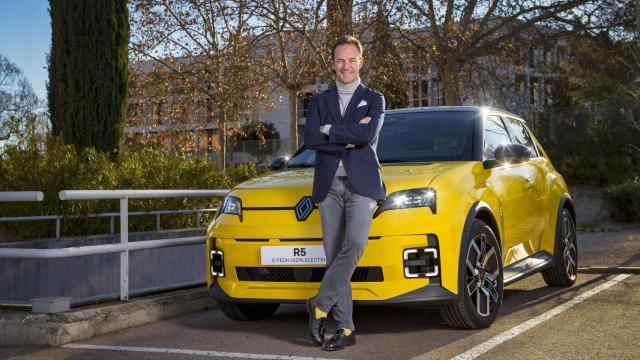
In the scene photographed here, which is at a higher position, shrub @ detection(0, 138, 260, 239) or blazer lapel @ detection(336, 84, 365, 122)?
blazer lapel @ detection(336, 84, 365, 122)

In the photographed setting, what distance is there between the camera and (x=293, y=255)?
5.79 m

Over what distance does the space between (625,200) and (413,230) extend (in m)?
11.9

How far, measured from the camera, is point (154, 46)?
29375mm

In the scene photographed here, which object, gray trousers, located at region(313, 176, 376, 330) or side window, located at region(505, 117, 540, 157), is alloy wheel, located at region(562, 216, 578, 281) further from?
gray trousers, located at region(313, 176, 376, 330)

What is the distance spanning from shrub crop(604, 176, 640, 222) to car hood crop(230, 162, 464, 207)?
1065cm

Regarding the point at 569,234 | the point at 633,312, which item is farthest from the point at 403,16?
the point at 633,312

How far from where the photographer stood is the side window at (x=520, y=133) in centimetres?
796

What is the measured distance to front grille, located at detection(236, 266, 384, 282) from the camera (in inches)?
221

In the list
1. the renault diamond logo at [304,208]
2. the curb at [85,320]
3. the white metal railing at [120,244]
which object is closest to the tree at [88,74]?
the white metal railing at [120,244]

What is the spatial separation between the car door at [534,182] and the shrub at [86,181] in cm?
531

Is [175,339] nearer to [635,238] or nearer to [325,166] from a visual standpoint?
[325,166]

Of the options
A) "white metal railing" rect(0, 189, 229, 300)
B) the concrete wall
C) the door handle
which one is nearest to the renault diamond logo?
"white metal railing" rect(0, 189, 229, 300)

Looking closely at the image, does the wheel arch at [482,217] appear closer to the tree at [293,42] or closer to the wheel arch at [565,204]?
the wheel arch at [565,204]

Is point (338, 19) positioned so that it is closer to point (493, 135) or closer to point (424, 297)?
point (493, 135)
